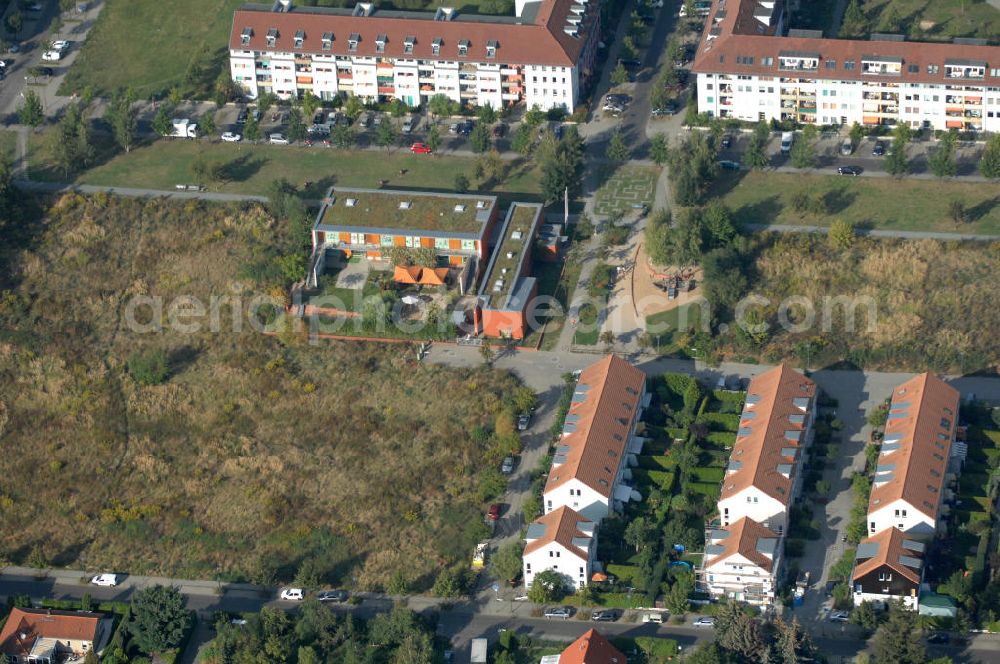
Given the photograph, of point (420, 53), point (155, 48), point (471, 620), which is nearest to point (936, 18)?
point (420, 53)

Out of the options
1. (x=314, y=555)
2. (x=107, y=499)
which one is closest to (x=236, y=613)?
(x=314, y=555)

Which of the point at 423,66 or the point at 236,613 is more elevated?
the point at 423,66

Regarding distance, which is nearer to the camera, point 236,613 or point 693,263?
point 236,613

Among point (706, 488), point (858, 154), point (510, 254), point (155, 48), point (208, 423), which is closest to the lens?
point (706, 488)

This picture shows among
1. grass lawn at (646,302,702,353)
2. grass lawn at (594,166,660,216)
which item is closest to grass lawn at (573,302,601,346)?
grass lawn at (646,302,702,353)

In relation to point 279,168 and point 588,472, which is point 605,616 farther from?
point 279,168

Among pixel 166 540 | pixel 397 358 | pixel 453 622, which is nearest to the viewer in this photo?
pixel 453 622

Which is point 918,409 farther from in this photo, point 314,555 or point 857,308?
point 314,555
